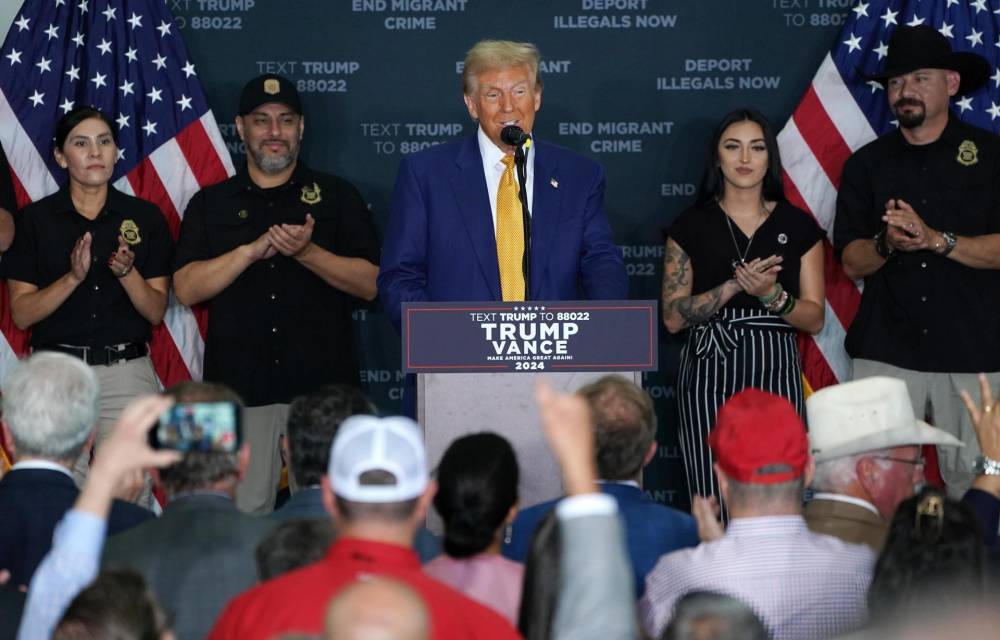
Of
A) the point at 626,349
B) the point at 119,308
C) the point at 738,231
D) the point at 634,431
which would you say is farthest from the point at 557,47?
the point at 634,431

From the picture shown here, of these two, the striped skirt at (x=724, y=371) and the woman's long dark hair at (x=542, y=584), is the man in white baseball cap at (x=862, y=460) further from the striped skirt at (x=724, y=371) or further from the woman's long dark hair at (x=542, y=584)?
the striped skirt at (x=724, y=371)

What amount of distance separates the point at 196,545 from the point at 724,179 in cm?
394

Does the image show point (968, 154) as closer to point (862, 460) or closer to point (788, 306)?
point (788, 306)

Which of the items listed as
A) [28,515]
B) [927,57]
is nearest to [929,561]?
[28,515]

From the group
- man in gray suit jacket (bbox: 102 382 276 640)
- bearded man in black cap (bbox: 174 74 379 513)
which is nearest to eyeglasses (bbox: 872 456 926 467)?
man in gray suit jacket (bbox: 102 382 276 640)

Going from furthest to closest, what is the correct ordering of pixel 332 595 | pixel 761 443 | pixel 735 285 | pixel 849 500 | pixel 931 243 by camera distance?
pixel 735 285
pixel 931 243
pixel 849 500
pixel 761 443
pixel 332 595

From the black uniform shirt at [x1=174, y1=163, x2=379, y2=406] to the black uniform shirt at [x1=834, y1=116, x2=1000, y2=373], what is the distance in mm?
2088

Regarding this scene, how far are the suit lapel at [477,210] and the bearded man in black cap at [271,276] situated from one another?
1.21 m

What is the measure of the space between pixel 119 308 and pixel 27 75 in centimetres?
121

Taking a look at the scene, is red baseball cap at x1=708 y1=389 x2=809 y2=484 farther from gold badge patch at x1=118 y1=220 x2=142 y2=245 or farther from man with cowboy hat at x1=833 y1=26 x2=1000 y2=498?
gold badge patch at x1=118 y1=220 x2=142 y2=245

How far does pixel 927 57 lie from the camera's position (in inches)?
258

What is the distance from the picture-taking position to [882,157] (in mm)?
6645

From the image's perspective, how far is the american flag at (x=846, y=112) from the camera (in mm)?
6938

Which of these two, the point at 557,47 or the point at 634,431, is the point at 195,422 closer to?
the point at 634,431
